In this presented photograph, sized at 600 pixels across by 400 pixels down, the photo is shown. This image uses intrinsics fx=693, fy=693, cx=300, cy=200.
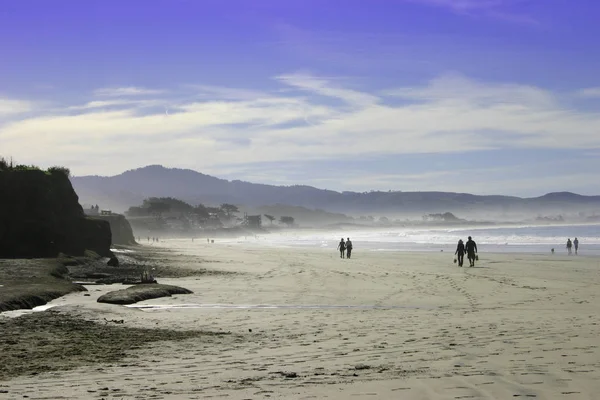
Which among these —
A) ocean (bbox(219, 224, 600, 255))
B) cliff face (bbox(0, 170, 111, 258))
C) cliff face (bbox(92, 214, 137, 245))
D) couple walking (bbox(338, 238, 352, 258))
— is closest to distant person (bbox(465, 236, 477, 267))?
couple walking (bbox(338, 238, 352, 258))

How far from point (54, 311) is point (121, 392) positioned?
7.35m

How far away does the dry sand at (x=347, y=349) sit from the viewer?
23.9 feet

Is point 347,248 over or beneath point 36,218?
beneath

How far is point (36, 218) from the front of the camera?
3119 centimetres

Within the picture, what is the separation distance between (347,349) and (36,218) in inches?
972

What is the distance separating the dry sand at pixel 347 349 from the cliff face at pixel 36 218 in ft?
39.5

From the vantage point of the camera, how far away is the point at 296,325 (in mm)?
12781

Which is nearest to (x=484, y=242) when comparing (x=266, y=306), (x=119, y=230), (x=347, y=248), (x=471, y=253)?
(x=347, y=248)

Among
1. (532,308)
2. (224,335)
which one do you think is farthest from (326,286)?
(224,335)

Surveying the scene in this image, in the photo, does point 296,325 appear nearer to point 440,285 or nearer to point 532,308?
point 532,308

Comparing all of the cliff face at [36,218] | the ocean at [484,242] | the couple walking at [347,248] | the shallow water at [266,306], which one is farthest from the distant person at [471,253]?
the shallow water at [266,306]

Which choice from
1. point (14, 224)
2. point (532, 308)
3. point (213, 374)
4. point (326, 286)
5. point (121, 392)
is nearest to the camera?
point (121, 392)

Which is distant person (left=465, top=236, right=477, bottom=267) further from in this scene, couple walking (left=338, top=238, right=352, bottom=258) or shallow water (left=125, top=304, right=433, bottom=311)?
shallow water (left=125, top=304, right=433, bottom=311)

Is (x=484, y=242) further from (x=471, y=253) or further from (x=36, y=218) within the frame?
(x=36, y=218)
